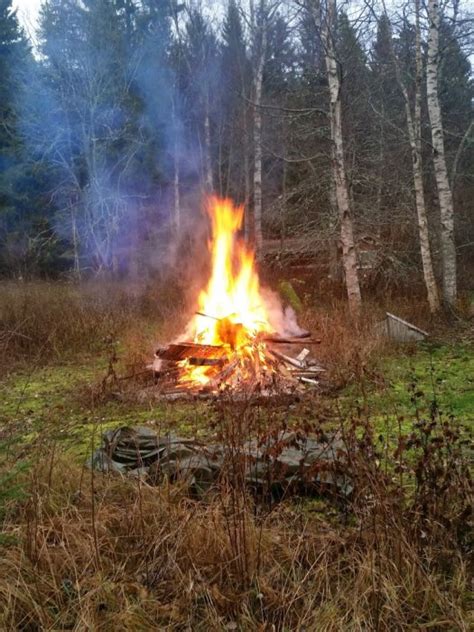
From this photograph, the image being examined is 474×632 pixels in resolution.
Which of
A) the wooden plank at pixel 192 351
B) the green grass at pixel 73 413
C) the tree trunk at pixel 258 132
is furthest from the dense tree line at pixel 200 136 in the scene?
the green grass at pixel 73 413

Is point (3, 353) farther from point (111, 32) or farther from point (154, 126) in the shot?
point (154, 126)

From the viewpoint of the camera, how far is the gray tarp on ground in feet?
10.5

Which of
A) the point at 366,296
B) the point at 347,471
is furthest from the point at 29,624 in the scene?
the point at 366,296

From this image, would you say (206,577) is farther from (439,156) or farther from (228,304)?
(439,156)

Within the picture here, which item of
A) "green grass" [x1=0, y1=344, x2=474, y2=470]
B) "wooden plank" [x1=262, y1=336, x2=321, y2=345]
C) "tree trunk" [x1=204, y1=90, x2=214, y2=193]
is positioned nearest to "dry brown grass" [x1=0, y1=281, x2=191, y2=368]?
"green grass" [x1=0, y1=344, x2=474, y2=470]

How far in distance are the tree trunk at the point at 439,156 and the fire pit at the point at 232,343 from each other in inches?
174

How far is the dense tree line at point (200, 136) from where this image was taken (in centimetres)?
1567

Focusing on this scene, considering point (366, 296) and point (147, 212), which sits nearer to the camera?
point (366, 296)

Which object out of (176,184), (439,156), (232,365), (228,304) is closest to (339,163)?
(439,156)

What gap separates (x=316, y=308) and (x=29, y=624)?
1140 centimetres

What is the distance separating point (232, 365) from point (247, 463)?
4.08m

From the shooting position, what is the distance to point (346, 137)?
55.0 feet

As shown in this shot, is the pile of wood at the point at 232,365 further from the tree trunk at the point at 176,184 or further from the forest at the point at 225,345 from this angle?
the tree trunk at the point at 176,184

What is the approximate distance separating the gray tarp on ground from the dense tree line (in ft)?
31.4
